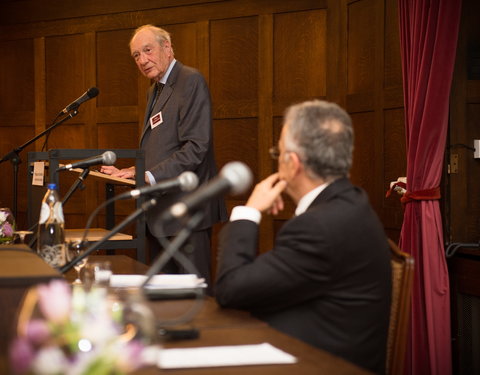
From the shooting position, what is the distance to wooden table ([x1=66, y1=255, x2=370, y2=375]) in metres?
1.41

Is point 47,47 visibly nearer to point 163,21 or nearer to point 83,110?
point 83,110

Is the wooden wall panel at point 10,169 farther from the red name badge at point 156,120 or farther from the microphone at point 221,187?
the microphone at point 221,187

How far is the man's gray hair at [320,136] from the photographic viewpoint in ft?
6.82

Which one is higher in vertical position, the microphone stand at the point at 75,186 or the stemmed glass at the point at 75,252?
the microphone stand at the point at 75,186

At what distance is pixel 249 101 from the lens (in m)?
5.71

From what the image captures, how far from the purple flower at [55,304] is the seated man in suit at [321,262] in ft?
3.22

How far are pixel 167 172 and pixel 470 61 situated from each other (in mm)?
1611

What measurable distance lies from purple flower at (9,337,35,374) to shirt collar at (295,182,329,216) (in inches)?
49.8

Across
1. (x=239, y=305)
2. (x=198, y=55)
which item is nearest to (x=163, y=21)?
(x=198, y=55)

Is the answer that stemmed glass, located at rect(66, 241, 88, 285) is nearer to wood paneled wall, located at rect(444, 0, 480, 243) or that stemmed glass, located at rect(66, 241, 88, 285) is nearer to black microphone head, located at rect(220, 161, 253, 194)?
black microphone head, located at rect(220, 161, 253, 194)

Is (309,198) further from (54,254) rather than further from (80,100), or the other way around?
(80,100)

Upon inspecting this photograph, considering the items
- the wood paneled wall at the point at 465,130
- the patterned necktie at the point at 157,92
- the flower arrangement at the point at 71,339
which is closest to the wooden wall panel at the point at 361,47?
the wood paneled wall at the point at 465,130

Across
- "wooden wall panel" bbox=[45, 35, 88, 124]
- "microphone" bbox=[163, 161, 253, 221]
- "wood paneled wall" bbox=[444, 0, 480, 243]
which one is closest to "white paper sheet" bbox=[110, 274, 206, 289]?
"microphone" bbox=[163, 161, 253, 221]

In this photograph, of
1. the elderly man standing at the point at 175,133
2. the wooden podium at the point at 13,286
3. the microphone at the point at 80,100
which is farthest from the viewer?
the elderly man standing at the point at 175,133
